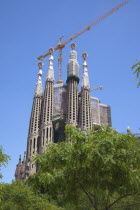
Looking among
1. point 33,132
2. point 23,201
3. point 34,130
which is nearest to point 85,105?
point 34,130

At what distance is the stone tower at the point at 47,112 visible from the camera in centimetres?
6674

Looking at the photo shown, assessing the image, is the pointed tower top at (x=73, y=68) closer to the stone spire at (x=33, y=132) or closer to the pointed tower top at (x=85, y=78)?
the pointed tower top at (x=85, y=78)

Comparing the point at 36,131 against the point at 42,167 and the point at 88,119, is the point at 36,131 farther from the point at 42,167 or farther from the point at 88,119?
the point at 42,167

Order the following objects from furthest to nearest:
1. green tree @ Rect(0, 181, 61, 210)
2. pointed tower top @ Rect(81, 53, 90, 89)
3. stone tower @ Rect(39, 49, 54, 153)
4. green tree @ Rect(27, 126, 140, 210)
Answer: pointed tower top @ Rect(81, 53, 90, 89) → stone tower @ Rect(39, 49, 54, 153) → green tree @ Rect(0, 181, 61, 210) → green tree @ Rect(27, 126, 140, 210)

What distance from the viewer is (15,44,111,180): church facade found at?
6825cm

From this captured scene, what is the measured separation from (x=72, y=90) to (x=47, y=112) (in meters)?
9.24

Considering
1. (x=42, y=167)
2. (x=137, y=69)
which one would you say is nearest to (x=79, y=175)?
(x=42, y=167)

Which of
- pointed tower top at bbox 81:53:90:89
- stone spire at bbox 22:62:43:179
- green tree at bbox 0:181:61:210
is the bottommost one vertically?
green tree at bbox 0:181:61:210

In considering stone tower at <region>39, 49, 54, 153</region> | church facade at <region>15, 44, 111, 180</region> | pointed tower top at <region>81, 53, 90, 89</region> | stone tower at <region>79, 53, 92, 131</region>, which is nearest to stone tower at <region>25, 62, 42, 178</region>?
church facade at <region>15, 44, 111, 180</region>

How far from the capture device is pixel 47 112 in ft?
235

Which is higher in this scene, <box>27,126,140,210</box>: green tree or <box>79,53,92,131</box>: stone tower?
<box>79,53,92,131</box>: stone tower

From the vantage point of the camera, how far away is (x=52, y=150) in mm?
15438

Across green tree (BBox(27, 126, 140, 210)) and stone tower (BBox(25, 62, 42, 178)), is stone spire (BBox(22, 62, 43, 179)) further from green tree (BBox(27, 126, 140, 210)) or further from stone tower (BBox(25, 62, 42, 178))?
green tree (BBox(27, 126, 140, 210))

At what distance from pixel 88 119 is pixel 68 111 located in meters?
5.65
